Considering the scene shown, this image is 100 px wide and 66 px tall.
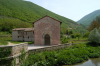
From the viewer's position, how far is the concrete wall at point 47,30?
1911 cm

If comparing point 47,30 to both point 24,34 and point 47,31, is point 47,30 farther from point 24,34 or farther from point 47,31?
point 24,34

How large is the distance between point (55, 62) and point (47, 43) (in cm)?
991

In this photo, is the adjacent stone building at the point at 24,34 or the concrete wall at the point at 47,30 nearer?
the concrete wall at the point at 47,30

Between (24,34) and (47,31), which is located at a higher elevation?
(47,31)

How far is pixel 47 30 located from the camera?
63.7 feet

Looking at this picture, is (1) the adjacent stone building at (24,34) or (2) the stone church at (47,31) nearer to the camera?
(2) the stone church at (47,31)

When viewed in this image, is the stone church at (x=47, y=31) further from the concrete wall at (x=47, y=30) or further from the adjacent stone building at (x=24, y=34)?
the adjacent stone building at (x=24, y=34)

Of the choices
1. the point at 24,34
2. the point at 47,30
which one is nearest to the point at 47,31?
the point at 47,30

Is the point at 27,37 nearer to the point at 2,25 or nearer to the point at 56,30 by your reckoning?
the point at 56,30

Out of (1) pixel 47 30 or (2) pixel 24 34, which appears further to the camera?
(2) pixel 24 34

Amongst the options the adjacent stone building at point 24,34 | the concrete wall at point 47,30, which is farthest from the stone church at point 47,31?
the adjacent stone building at point 24,34

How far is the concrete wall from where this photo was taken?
19109 millimetres

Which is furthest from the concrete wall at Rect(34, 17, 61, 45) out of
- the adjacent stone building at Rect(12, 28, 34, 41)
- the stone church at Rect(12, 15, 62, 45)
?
the adjacent stone building at Rect(12, 28, 34, 41)

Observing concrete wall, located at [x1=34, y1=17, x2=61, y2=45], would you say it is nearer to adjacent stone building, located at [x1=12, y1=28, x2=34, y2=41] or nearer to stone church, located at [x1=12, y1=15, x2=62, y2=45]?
stone church, located at [x1=12, y1=15, x2=62, y2=45]
